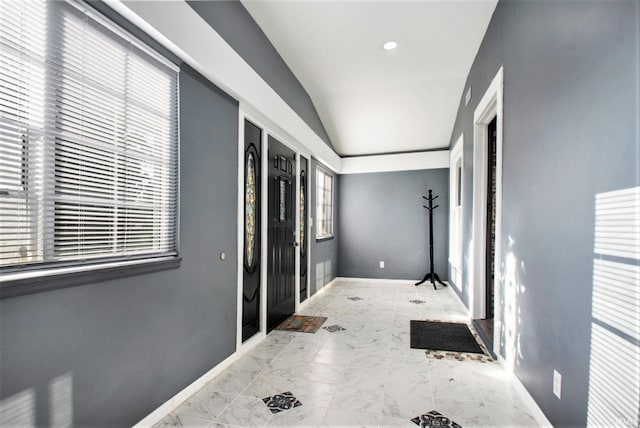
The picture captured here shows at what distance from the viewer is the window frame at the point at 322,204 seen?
17.7 ft

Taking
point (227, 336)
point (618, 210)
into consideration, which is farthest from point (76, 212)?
point (618, 210)

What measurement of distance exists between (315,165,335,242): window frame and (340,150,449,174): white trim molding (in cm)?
48

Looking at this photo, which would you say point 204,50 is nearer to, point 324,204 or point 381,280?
point 324,204

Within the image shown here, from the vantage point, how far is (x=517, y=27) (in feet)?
7.20

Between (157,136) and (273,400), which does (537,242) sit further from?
(157,136)

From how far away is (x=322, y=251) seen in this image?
18.0ft

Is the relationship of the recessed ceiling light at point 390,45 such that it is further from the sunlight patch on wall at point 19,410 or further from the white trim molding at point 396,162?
the sunlight patch on wall at point 19,410

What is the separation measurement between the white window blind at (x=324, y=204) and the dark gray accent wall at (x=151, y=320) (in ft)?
9.40

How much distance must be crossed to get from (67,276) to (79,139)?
1.91 feet

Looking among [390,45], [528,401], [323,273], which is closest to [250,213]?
[390,45]

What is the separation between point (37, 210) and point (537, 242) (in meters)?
2.38

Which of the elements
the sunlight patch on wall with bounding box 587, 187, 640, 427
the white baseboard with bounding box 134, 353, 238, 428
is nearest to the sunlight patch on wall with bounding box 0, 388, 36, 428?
the white baseboard with bounding box 134, 353, 238, 428

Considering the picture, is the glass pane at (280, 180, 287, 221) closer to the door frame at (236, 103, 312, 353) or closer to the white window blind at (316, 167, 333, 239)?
the door frame at (236, 103, 312, 353)

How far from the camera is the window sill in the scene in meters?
1.18
